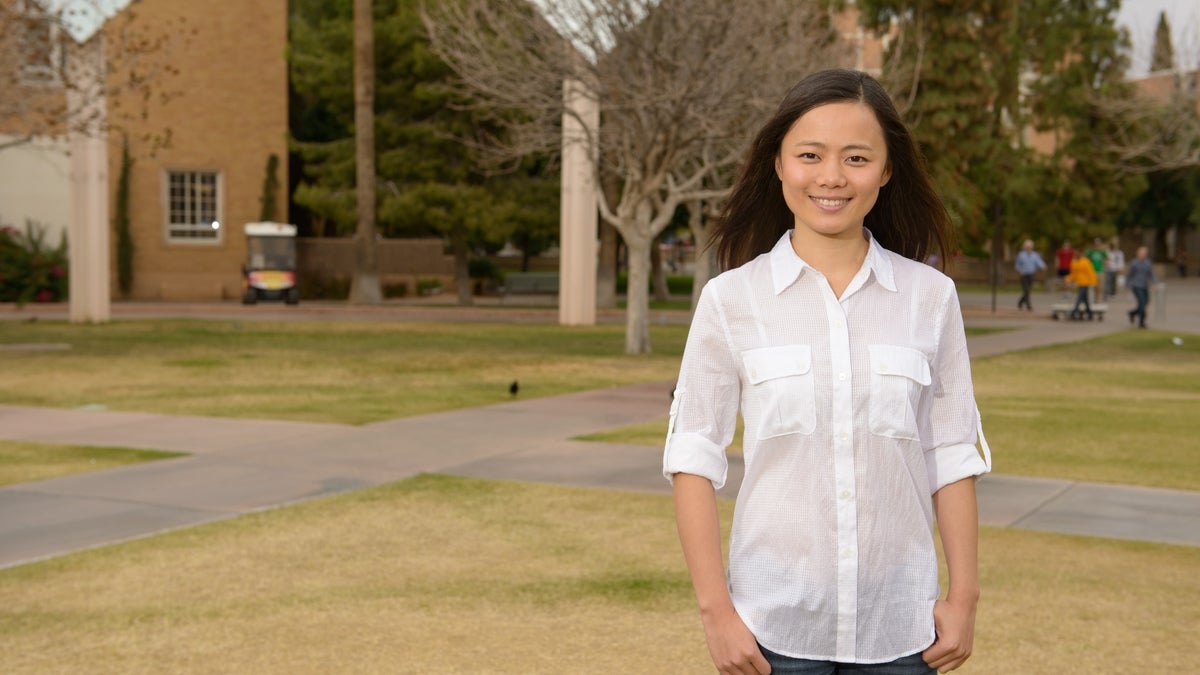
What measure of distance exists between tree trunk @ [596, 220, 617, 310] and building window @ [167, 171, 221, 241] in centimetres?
1162

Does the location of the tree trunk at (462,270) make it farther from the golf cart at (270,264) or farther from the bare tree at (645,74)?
the bare tree at (645,74)

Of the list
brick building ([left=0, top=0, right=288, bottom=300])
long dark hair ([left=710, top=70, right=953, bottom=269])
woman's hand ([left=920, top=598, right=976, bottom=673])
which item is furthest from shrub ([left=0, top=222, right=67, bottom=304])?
woman's hand ([left=920, top=598, right=976, bottom=673])

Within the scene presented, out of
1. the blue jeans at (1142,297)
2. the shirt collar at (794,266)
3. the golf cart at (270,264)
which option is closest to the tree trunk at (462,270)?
the golf cart at (270,264)

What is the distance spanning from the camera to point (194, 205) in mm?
41781

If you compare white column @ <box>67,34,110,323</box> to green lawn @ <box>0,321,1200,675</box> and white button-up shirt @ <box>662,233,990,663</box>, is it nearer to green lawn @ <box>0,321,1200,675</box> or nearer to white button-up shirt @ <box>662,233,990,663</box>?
green lawn @ <box>0,321,1200,675</box>

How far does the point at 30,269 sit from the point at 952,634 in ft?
126

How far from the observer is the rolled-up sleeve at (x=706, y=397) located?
8.70 ft

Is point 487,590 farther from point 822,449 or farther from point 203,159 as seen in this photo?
point 203,159

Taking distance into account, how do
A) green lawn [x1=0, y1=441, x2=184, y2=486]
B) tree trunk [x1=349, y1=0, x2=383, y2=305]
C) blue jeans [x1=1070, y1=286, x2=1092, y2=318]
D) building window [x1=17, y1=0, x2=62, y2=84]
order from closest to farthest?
1. green lawn [x1=0, y1=441, x2=184, y2=486]
2. building window [x1=17, y1=0, x2=62, y2=84]
3. blue jeans [x1=1070, y1=286, x2=1092, y2=318]
4. tree trunk [x1=349, y1=0, x2=383, y2=305]

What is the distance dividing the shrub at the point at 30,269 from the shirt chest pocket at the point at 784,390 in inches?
1469

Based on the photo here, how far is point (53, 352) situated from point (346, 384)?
22.8 ft

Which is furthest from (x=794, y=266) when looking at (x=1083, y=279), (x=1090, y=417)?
(x=1083, y=279)

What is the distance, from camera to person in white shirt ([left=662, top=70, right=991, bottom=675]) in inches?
102

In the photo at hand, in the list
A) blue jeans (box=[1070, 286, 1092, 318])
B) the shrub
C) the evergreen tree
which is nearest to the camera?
blue jeans (box=[1070, 286, 1092, 318])
